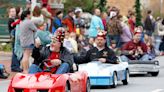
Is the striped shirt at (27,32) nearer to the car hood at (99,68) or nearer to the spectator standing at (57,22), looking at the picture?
the car hood at (99,68)

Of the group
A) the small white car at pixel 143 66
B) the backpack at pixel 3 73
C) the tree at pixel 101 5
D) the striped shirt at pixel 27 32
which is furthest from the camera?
the tree at pixel 101 5

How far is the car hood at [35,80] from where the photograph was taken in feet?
44.7

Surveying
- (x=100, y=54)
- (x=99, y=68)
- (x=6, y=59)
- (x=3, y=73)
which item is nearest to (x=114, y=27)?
(x=6, y=59)

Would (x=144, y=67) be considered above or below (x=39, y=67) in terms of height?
below

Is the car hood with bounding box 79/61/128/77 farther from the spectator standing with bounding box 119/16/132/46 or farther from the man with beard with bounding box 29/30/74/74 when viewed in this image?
the spectator standing with bounding box 119/16/132/46

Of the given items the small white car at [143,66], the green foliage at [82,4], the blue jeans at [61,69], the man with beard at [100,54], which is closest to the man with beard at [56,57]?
the blue jeans at [61,69]

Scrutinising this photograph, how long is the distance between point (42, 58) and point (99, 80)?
342 cm

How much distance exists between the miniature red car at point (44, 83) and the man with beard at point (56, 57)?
0.22 m

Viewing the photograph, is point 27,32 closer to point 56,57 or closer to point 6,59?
point 6,59

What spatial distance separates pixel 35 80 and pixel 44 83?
0.20 m

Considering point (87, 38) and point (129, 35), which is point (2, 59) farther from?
point (129, 35)

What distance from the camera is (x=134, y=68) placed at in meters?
22.3

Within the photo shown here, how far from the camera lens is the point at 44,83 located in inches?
539

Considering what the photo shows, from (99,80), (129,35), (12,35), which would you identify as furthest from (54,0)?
(99,80)
